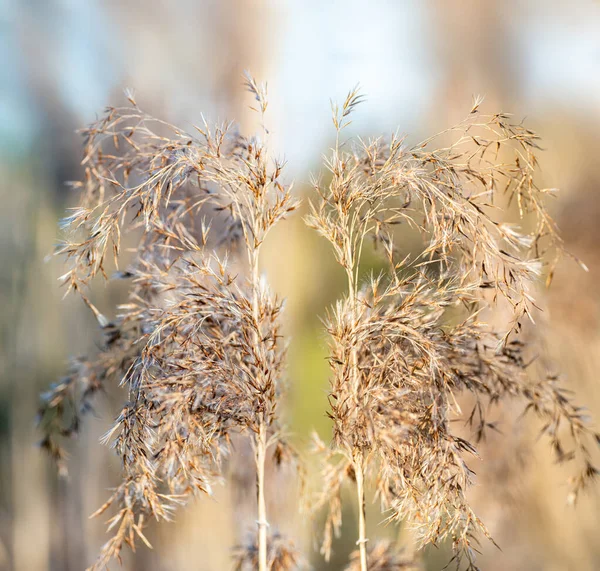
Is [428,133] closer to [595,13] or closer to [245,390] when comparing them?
[595,13]

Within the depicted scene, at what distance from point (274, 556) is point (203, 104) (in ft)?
14.6

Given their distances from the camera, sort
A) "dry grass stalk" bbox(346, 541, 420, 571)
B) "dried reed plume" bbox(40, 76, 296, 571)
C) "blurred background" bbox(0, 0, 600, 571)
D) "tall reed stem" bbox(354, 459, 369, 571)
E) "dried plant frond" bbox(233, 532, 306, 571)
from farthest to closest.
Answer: "blurred background" bbox(0, 0, 600, 571)
"dry grass stalk" bbox(346, 541, 420, 571)
"dried plant frond" bbox(233, 532, 306, 571)
"tall reed stem" bbox(354, 459, 369, 571)
"dried reed plume" bbox(40, 76, 296, 571)

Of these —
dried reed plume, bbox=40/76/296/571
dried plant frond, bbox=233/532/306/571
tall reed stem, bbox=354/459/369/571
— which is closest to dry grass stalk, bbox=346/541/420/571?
dried plant frond, bbox=233/532/306/571

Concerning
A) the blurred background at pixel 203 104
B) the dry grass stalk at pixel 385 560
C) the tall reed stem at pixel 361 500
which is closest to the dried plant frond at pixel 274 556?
the dry grass stalk at pixel 385 560

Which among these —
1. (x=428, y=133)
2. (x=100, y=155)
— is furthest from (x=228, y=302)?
(x=428, y=133)

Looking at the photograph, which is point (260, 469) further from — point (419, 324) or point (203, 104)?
point (203, 104)

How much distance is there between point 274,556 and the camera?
294 cm

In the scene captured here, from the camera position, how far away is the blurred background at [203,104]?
5555 mm

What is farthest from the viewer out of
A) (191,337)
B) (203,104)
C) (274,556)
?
(203,104)

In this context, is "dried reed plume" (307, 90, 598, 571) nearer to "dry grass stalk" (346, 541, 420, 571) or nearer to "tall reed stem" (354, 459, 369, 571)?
"tall reed stem" (354, 459, 369, 571)

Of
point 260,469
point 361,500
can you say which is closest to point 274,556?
point 260,469

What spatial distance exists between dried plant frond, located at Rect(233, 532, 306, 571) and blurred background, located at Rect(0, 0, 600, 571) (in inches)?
94.2

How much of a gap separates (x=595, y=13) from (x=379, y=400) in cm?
486

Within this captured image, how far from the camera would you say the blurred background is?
18.2 ft
